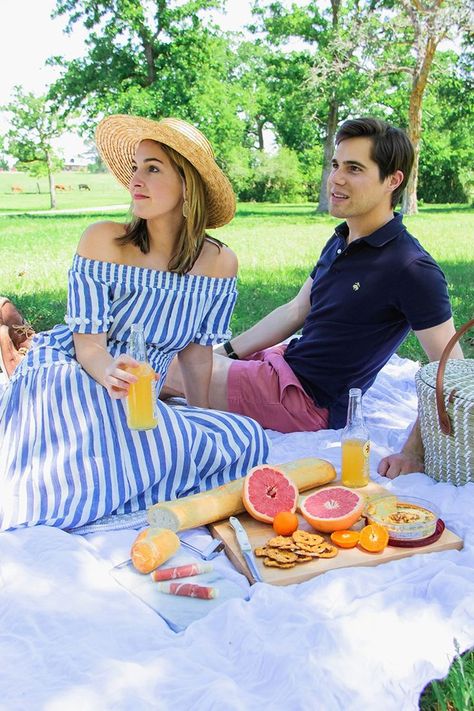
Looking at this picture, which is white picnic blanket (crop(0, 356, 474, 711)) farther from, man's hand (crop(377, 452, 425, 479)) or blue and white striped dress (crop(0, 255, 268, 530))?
man's hand (crop(377, 452, 425, 479))

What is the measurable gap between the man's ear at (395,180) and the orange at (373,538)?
1.91 metres

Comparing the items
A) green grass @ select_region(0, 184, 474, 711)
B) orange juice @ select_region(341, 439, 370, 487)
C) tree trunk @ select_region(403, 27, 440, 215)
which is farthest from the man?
tree trunk @ select_region(403, 27, 440, 215)

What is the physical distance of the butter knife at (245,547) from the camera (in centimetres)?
251

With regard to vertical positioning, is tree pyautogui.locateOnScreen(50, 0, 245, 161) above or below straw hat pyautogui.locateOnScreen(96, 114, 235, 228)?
above

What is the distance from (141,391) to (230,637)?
3.49 ft

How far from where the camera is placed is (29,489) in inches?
111

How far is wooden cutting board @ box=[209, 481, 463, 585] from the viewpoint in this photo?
2512 millimetres

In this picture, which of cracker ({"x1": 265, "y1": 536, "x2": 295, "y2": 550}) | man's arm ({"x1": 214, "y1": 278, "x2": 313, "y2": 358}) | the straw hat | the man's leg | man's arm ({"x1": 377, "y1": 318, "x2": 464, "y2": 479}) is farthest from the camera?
man's arm ({"x1": 214, "y1": 278, "x2": 313, "y2": 358})

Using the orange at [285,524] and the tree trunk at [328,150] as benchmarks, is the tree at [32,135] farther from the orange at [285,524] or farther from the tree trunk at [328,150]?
the orange at [285,524]

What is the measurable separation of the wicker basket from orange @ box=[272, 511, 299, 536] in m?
0.83

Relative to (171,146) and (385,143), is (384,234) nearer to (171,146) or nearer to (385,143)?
→ (385,143)

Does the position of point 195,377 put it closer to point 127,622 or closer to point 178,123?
point 178,123

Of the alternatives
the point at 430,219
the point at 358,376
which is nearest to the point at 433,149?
the point at 430,219

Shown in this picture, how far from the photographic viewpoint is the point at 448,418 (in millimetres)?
3141
